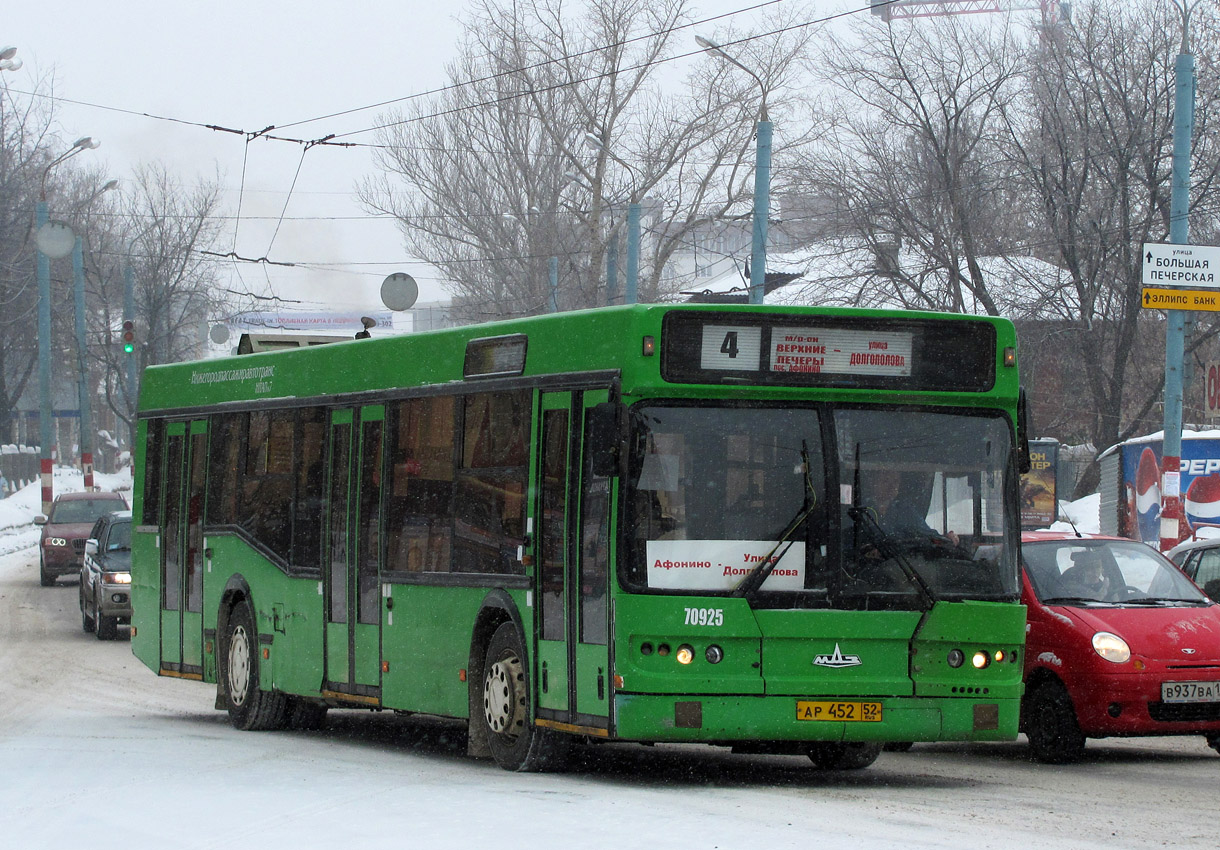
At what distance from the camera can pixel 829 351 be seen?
937 centimetres

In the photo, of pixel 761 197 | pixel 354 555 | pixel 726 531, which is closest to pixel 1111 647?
pixel 726 531

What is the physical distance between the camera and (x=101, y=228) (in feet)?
238

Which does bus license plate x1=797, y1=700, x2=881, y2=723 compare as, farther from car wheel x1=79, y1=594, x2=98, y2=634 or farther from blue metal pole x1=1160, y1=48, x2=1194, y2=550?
car wheel x1=79, y1=594, x2=98, y2=634

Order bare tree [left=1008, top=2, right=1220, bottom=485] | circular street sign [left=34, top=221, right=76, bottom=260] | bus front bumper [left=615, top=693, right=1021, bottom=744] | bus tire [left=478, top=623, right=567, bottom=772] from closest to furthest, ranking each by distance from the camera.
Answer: bus front bumper [left=615, top=693, right=1021, bottom=744]
bus tire [left=478, top=623, right=567, bottom=772]
bare tree [left=1008, top=2, right=1220, bottom=485]
circular street sign [left=34, top=221, right=76, bottom=260]

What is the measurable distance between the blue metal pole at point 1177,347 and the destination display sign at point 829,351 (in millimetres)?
10059

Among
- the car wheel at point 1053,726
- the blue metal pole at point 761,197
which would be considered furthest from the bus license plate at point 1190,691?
the blue metal pole at point 761,197

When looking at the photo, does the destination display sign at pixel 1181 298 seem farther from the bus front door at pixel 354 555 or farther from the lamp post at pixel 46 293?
the lamp post at pixel 46 293

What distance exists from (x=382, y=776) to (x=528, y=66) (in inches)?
1714

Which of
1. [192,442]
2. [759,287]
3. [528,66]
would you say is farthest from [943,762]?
[528,66]

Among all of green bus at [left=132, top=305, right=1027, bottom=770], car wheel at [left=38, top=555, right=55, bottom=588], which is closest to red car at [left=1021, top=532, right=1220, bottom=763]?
green bus at [left=132, top=305, right=1027, bottom=770]

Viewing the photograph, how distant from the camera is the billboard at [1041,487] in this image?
36469 mm

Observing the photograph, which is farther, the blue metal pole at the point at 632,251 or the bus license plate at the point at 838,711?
the blue metal pole at the point at 632,251

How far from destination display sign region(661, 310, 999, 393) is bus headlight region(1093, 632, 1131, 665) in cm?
238

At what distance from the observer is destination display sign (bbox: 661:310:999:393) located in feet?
30.1
